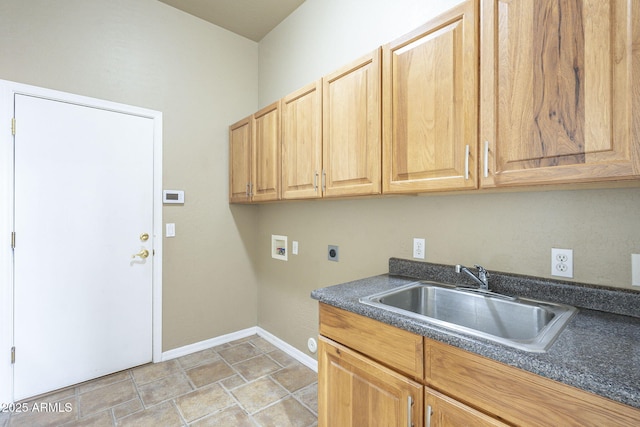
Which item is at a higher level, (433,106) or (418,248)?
(433,106)

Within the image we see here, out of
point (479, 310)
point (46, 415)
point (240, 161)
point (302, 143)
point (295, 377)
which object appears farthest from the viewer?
point (240, 161)

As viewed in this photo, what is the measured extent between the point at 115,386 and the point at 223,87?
2.69 metres

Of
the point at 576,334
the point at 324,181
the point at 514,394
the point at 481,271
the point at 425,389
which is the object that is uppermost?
the point at 324,181

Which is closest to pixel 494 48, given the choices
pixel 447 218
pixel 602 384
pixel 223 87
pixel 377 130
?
pixel 377 130

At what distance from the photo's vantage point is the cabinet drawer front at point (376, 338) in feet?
3.52

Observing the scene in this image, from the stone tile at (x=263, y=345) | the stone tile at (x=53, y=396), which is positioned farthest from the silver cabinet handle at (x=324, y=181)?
the stone tile at (x=53, y=396)

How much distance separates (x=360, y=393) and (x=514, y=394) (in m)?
0.61

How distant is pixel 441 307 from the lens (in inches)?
59.9

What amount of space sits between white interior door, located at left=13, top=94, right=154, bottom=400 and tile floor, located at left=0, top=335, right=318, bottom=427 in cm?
21

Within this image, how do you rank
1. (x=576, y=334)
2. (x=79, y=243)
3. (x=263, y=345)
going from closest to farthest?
(x=576, y=334), (x=79, y=243), (x=263, y=345)

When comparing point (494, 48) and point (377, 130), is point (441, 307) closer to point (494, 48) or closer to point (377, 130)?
point (377, 130)

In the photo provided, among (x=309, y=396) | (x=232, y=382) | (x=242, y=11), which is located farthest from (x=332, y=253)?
(x=242, y=11)

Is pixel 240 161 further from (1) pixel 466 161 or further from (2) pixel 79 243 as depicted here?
(1) pixel 466 161

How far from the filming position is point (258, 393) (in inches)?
83.4
